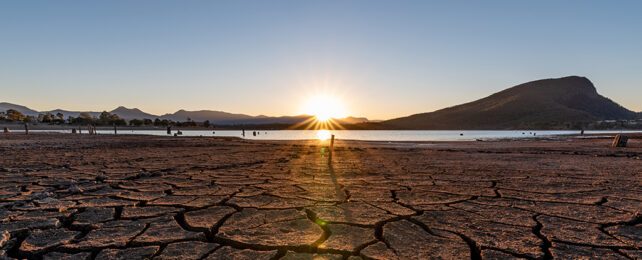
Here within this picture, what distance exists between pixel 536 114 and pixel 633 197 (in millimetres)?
89466

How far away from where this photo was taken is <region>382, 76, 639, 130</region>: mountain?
74488mm

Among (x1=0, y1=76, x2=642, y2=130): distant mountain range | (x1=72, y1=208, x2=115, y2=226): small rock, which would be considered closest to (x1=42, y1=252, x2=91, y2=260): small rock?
(x1=72, y1=208, x2=115, y2=226): small rock

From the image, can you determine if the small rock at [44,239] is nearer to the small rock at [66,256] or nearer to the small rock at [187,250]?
the small rock at [66,256]

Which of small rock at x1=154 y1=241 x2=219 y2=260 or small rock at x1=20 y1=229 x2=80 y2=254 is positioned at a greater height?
small rock at x1=20 y1=229 x2=80 y2=254

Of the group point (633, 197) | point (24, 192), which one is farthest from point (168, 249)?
point (633, 197)

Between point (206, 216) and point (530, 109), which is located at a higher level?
point (530, 109)

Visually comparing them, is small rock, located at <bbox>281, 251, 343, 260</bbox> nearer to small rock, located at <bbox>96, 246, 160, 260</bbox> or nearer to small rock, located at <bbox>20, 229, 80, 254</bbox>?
small rock, located at <bbox>96, 246, 160, 260</bbox>

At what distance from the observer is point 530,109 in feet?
265

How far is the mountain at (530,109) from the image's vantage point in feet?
244

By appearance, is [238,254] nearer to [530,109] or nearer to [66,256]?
[66,256]

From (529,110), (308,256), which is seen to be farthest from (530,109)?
(308,256)

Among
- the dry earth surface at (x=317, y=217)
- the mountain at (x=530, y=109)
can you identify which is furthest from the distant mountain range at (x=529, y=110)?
the dry earth surface at (x=317, y=217)

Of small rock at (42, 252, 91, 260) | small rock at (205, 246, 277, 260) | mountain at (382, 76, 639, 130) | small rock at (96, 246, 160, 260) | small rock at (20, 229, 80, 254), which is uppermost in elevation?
mountain at (382, 76, 639, 130)

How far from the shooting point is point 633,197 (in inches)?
128
